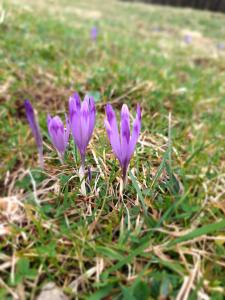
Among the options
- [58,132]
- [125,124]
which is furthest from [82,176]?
[125,124]

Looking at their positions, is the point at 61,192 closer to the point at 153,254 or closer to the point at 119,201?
the point at 119,201

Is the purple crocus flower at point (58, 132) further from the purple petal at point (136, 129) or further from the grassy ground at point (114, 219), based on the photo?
the purple petal at point (136, 129)

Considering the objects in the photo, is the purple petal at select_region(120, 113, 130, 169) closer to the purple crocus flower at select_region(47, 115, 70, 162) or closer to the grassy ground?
the grassy ground

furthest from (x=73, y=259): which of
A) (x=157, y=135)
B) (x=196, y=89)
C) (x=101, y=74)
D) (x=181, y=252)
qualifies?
(x=196, y=89)

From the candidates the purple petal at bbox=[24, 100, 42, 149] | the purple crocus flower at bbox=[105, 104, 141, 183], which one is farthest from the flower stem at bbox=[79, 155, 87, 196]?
the purple petal at bbox=[24, 100, 42, 149]

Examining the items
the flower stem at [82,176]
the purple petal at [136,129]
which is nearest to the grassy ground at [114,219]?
the flower stem at [82,176]

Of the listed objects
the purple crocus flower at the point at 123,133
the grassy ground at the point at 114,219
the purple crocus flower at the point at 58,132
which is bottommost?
the grassy ground at the point at 114,219
